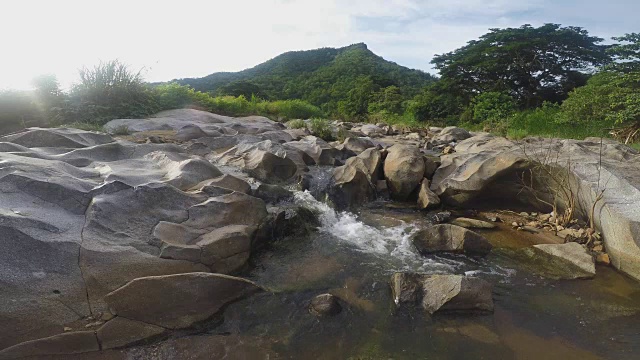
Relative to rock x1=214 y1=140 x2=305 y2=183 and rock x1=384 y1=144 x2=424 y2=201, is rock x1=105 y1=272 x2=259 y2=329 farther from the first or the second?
rock x1=384 y1=144 x2=424 y2=201

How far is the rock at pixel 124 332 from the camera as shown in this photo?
348 centimetres

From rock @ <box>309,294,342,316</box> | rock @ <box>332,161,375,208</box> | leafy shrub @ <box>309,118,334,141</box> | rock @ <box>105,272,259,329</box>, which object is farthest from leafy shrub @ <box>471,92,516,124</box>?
rock @ <box>105,272,259,329</box>

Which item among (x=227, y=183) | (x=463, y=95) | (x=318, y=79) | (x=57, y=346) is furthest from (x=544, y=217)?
(x=318, y=79)

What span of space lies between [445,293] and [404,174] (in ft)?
15.5

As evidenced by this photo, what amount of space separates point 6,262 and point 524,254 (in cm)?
697

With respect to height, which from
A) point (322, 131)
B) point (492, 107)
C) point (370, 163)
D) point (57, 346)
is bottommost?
point (57, 346)

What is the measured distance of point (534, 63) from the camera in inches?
1027

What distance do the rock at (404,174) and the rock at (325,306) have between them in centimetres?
487

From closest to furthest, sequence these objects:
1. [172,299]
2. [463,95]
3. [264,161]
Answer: [172,299] < [264,161] < [463,95]

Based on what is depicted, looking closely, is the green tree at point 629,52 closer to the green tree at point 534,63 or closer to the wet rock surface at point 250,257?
the wet rock surface at point 250,257

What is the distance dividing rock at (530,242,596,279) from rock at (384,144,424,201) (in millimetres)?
3245

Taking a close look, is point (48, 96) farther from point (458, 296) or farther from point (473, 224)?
point (458, 296)

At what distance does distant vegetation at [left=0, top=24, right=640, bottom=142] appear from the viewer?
1168 cm

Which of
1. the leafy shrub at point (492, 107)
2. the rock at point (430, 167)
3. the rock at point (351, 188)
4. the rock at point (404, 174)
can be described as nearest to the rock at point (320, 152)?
the rock at point (351, 188)
